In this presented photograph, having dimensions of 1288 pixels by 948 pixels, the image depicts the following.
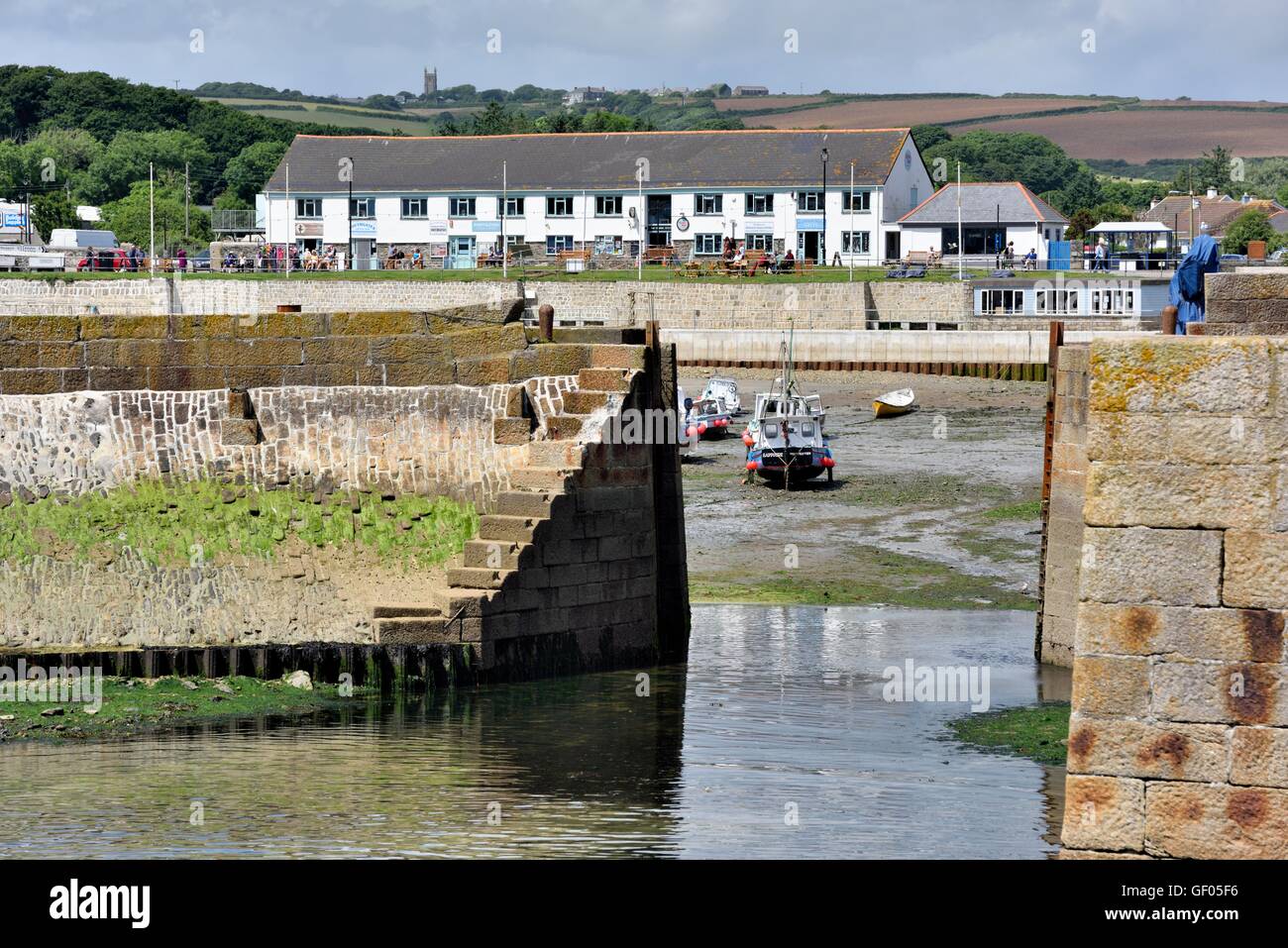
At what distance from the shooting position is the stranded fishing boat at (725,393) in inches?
2154

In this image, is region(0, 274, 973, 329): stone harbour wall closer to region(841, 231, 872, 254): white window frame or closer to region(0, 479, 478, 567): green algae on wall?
region(841, 231, 872, 254): white window frame

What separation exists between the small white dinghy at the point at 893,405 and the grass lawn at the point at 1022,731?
33.7 m

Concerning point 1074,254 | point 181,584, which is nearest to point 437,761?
point 181,584

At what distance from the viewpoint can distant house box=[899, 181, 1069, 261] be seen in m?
95.5

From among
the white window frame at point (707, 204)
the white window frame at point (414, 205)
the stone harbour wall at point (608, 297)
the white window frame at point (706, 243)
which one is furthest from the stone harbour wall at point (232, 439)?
the white window frame at point (414, 205)

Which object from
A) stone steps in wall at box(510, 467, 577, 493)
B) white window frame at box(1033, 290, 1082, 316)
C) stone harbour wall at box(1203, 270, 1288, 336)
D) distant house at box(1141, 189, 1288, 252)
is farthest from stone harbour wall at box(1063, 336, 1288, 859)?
distant house at box(1141, 189, 1288, 252)

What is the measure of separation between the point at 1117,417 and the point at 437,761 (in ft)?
33.0

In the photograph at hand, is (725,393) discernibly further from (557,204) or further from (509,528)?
(557,204)

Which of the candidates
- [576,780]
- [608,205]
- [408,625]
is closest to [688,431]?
[408,625]

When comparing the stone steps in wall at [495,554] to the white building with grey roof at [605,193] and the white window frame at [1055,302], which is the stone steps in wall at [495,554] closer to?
the white window frame at [1055,302]
